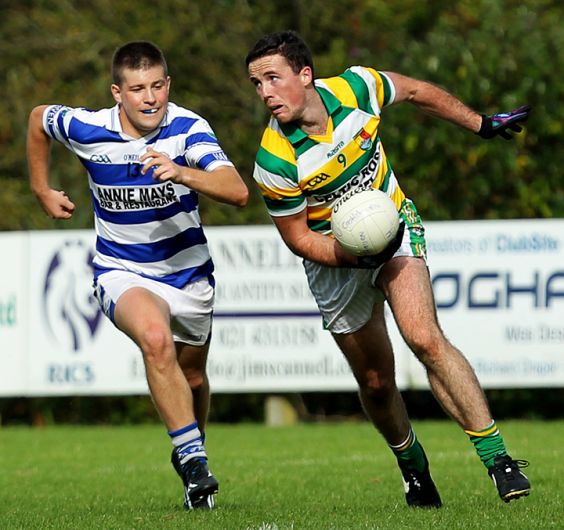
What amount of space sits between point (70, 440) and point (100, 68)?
324 inches

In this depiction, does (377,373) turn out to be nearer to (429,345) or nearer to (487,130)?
(429,345)

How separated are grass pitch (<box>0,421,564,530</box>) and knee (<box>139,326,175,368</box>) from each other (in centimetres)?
77

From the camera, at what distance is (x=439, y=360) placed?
6605 mm

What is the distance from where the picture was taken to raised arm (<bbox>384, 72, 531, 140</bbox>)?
7207mm

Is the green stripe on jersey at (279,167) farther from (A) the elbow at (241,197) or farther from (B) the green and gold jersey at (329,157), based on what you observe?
(A) the elbow at (241,197)

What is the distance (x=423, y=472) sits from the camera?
7.31m

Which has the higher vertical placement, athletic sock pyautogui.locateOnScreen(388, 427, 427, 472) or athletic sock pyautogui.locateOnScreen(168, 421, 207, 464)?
athletic sock pyautogui.locateOnScreen(168, 421, 207, 464)

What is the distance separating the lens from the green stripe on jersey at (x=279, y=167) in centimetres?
687

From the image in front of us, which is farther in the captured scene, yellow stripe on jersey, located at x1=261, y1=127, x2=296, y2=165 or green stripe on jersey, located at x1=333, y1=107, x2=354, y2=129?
green stripe on jersey, located at x1=333, y1=107, x2=354, y2=129

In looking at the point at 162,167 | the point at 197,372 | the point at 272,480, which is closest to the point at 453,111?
the point at 162,167

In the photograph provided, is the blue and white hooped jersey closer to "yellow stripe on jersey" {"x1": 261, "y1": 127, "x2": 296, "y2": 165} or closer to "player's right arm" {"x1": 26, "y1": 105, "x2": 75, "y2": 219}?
"player's right arm" {"x1": 26, "y1": 105, "x2": 75, "y2": 219}

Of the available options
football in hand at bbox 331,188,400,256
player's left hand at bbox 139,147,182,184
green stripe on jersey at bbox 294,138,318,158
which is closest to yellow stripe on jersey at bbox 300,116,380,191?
green stripe on jersey at bbox 294,138,318,158

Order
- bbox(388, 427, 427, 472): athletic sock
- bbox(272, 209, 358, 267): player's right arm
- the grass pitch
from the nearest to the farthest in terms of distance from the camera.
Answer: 1. the grass pitch
2. bbox(272, 209, 358, 267): player's right arm
3. bbox(388, 427, 427, 472): athletic sock

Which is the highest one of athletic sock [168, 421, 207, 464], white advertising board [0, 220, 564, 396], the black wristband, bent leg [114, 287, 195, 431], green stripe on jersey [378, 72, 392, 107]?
green stripe on jersey [378, 72, 392, 107]
